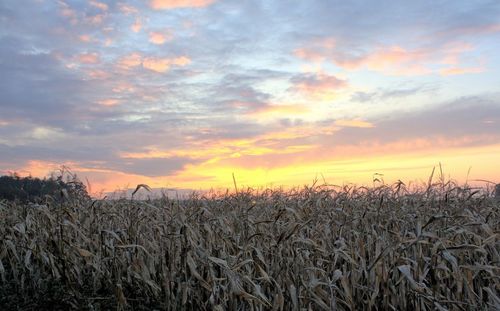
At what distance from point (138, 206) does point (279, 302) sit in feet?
12.3

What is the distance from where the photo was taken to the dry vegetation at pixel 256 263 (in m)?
4.35

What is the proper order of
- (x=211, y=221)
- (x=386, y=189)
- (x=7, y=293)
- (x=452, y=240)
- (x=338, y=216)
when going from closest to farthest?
(x=452, y=240)
(x=7, y=293)
(x=211, y=221)
(x=338, y=216)
(x=386, y=189)

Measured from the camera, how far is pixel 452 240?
5316 mm

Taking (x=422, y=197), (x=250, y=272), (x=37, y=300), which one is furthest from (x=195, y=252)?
(x=422, y=197)

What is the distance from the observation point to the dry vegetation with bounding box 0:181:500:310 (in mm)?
4352

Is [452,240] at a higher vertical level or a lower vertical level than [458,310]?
higher

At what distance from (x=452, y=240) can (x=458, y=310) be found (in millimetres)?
1397

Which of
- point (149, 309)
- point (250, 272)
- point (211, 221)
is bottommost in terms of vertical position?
point (149, 309)

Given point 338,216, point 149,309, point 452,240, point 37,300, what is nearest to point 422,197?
point 338,216

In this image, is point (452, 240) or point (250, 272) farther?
point (452, 240)

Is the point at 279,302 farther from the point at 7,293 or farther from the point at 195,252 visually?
the point at 7,293

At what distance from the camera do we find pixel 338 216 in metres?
7.18

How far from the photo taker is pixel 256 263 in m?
4.80

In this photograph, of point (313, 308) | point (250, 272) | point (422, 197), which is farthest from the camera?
point (422, 197)
